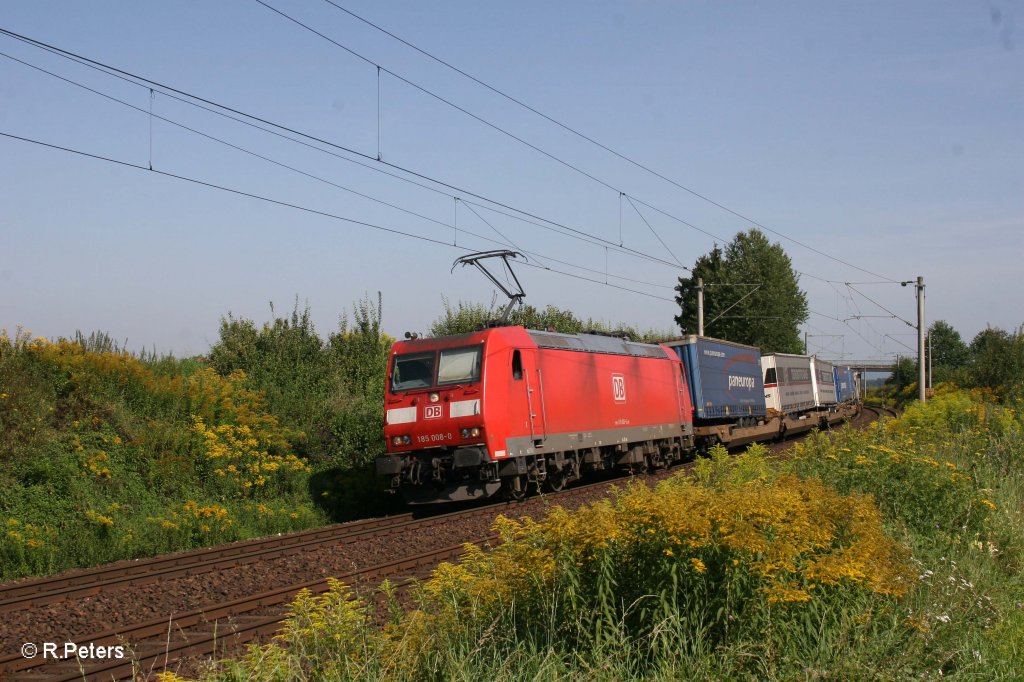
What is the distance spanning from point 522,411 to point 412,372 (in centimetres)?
221

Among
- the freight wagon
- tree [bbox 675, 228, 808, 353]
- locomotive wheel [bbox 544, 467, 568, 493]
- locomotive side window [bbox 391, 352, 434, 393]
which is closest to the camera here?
locomotive side window [bbox 391, 352, 434, 393]

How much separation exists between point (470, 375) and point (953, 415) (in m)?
14.4

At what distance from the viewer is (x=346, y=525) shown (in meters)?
15.6

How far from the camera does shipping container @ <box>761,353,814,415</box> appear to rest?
34.1m

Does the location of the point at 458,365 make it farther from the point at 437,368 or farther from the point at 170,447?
the point at 170,447

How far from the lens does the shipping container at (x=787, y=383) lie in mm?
34094

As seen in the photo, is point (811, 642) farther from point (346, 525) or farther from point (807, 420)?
point (807, 420)

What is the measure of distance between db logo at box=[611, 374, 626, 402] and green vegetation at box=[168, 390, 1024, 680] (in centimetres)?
1310

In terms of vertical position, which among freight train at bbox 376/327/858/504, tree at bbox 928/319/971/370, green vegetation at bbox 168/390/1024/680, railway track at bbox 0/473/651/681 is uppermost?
tree at bbox 928/319/971/370

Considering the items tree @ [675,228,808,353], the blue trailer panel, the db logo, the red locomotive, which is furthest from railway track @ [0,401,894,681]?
tree @ [675,228,808,353]

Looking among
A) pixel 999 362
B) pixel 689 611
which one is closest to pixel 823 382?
pixel 999 362

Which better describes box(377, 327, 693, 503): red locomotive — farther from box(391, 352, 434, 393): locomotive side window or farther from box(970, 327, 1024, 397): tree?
box(970, 327, 1024, 397): tree

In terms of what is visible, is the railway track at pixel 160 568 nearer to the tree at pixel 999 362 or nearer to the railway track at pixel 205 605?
the railway track at pixel 205 605

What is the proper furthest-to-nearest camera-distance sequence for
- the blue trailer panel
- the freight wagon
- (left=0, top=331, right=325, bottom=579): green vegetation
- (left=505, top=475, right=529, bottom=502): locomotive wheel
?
the freight wagon → the blue trailer panel → (left=505, top=475, right=529, bottom=502): locomotive wheel → (left=0, top=331, right=325, bottom=579): green vegetation
